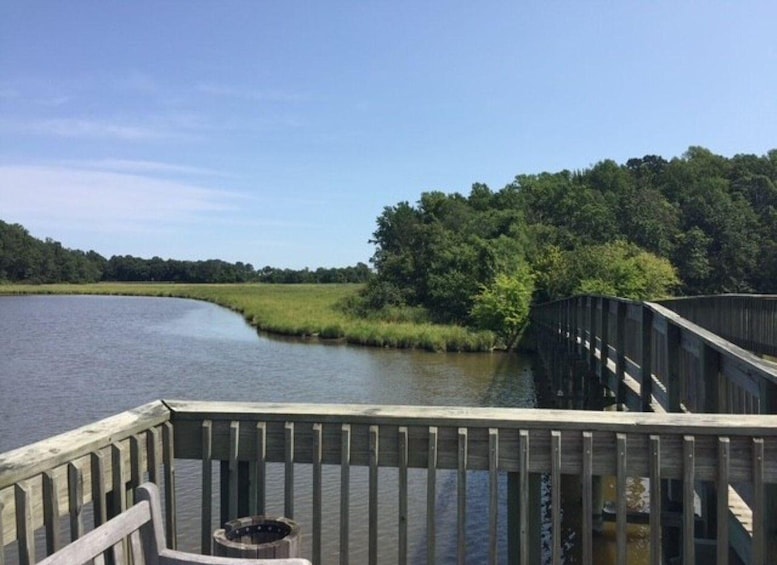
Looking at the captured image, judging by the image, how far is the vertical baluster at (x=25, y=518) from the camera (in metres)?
2.67

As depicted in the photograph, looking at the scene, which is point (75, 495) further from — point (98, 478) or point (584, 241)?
point (584, 241)

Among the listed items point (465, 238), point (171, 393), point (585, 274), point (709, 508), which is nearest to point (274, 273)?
point (465, 238)

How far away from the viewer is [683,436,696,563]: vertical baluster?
122 inches

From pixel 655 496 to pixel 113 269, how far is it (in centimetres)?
17510

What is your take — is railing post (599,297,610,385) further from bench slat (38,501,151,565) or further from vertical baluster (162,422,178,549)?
bench slat (38,501,151,565)

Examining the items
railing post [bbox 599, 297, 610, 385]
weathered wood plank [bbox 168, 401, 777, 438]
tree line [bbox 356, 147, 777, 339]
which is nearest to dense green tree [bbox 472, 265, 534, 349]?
tree line [bbox 356, 147, 777, 339]

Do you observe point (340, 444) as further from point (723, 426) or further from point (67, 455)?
point (723, 426)

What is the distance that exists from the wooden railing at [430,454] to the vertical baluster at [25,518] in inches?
3.0

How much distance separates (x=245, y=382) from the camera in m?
21.8

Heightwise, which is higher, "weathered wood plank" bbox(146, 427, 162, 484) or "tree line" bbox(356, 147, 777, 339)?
"tree line" bbox(356, 147, 777, 339)

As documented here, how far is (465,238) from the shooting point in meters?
47.7

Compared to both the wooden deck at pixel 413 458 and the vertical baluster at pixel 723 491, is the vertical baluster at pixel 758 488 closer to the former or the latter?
the wooden deck at pixel 413 458

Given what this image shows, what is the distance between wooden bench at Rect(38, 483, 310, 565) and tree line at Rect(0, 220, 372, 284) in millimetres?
109614

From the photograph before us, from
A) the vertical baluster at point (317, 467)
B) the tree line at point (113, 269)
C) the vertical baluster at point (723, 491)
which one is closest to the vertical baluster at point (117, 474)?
the vertical baluster at point (317, 467)
